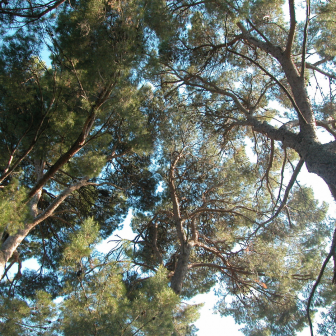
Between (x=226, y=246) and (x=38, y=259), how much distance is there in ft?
14.6

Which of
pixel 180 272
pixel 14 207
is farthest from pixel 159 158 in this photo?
pixel 14 207

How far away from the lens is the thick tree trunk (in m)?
5.14

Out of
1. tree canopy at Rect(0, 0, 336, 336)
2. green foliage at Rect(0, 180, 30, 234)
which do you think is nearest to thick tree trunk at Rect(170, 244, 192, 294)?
tree canopy at Rect(0, 0, 336, 336)

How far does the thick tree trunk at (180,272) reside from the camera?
16.9 ft

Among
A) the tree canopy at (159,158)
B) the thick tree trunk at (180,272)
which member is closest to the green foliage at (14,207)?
the tree canopy at (159,158)

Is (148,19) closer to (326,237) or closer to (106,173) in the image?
(106,173)

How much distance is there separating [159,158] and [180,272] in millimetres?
2934

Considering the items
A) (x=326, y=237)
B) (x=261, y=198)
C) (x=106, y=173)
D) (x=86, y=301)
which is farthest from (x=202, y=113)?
(x=86, y=301)

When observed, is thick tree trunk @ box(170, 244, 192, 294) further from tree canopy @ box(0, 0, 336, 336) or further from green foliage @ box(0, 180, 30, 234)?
green foliage @ box(0, 180, 30, 234)

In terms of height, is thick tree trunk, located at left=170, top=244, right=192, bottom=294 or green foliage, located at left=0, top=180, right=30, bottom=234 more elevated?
green foliage, located at left=0, top=180, right=30, bottom=234

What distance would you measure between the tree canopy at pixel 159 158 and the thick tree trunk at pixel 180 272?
1.0 inches

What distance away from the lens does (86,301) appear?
296 centimetres

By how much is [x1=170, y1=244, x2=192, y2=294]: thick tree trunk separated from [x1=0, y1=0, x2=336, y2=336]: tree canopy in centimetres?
3

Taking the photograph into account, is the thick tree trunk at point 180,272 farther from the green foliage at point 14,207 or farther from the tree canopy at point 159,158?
the green foliage at point 14,207
